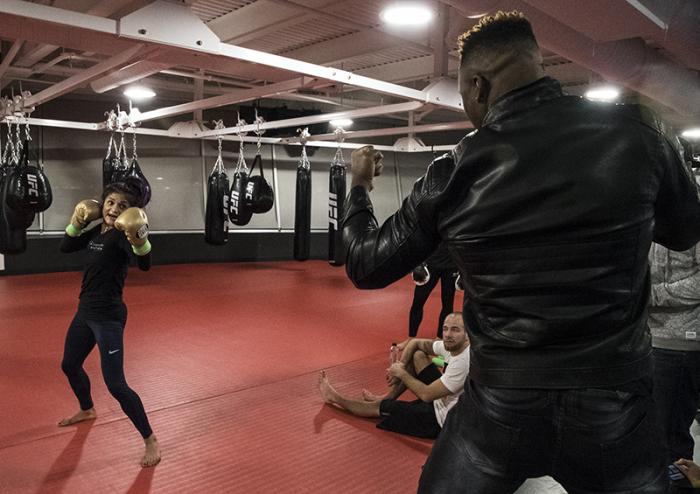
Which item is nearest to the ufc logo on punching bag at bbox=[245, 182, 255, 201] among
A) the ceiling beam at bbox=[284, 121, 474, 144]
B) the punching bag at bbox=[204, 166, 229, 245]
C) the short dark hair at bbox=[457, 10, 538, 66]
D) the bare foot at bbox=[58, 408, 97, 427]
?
the punching bag at bbox=[204, 166, 229, 245]

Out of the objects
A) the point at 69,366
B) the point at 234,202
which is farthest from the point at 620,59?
the point at 234,202

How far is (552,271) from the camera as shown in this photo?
3.34 ft

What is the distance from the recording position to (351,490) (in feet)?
8.48

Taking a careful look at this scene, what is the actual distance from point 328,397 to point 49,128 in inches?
297

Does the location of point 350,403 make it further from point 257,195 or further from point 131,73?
point 257,195

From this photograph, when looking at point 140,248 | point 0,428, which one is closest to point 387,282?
point 140,248

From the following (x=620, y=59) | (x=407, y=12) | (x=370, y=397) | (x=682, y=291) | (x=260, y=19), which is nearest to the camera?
(x=682, y=291)

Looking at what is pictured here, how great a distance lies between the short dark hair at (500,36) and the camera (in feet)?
3.63

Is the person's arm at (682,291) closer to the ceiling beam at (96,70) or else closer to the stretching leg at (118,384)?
the stretching leg at (118,384)

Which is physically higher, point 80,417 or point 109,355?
point 109,355

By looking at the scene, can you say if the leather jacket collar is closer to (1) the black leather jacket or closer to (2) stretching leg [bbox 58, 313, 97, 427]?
(1) the black leather jacket

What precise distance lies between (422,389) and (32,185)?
387cm

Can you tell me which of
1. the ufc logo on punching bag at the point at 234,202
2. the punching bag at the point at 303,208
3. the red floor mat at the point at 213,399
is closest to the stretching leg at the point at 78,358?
the red floor mat at the point at 213,399

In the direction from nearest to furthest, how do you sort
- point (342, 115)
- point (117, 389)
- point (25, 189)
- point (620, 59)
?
point (117, 389) < point (620, 59) < point (25, 189) < point (342, 115)
